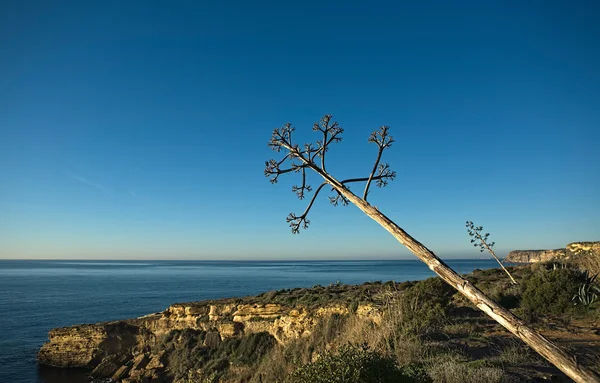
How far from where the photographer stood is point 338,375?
175 inches

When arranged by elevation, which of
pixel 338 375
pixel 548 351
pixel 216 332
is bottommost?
pixel 216 332

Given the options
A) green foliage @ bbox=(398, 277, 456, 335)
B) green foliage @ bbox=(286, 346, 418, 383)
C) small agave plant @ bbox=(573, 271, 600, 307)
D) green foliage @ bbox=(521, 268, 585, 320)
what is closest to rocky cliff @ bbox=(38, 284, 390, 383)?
green foliage @ bbox=(398, 277, 456, 335)

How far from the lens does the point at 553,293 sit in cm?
1311

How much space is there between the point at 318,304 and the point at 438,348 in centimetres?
1301

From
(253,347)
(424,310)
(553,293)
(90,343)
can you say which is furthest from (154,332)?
(553,293)

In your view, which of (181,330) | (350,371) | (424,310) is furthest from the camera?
(181,330)

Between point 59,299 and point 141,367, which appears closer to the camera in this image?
point 141,367

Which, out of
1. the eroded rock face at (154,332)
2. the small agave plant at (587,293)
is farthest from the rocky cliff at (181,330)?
the small agave plant at (587,293)

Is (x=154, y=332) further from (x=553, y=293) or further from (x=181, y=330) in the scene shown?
(x=553, y=293)

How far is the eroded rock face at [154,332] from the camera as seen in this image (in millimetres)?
21078

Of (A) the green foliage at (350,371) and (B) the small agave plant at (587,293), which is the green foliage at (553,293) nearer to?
(B) the small agave plant at (587,293)

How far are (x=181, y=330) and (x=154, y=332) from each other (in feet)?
9.13

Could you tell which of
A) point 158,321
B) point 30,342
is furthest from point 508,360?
point 30,342

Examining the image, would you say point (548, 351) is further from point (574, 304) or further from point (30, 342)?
point (30, 342)
